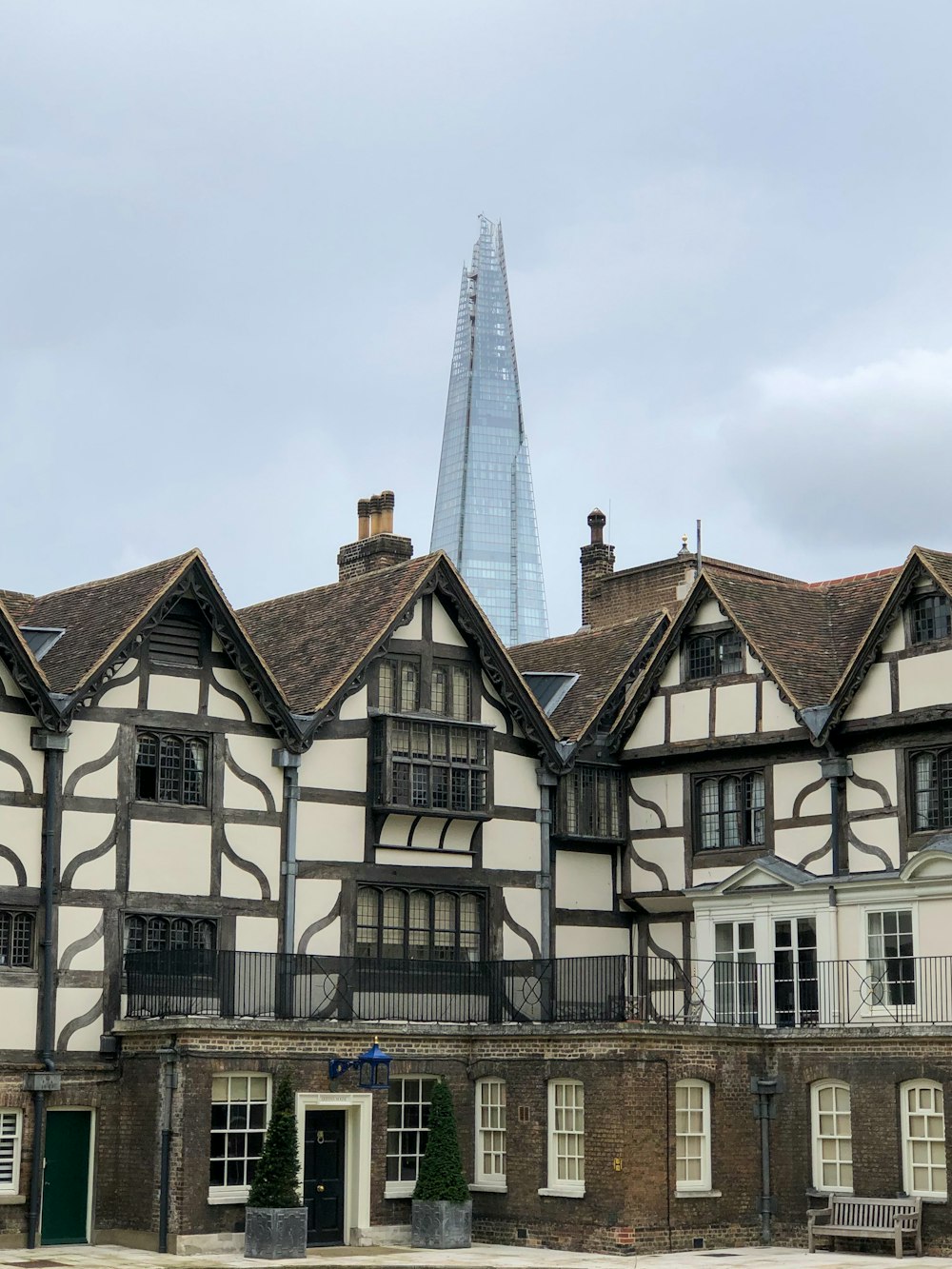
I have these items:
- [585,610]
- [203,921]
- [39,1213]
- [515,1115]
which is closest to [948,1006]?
[515,1115]

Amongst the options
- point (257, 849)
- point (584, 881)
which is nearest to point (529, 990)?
point (584, 881)

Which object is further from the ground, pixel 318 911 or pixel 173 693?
pixel 173 693

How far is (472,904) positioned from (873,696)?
7957 mm

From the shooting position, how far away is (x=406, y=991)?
34.0 meters

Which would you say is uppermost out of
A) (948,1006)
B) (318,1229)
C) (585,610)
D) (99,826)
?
(585,610)

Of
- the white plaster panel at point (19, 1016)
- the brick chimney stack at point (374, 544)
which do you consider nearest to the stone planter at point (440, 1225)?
the white plaster panel at point (19, 1016)

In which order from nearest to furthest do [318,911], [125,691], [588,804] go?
[125,691] < [318,911] < [588,804]

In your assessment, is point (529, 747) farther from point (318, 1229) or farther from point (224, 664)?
point (318, 1229)

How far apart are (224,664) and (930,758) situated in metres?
11.8

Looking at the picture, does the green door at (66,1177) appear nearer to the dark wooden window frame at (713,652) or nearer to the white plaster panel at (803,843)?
the white plaster panel at (803,843)

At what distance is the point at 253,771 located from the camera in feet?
111

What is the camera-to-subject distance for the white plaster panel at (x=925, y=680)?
3344 cm

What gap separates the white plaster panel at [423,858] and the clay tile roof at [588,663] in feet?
10.5

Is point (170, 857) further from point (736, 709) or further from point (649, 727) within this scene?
point (736, 709)
